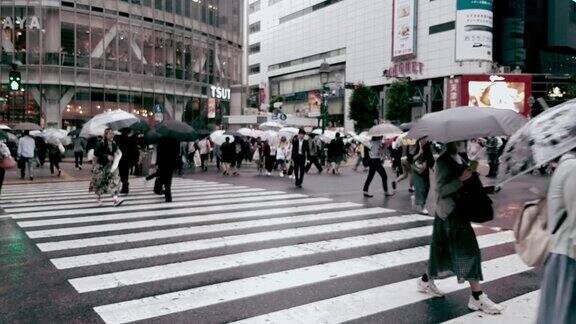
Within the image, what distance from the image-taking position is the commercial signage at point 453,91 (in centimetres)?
6351

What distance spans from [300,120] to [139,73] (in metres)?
16.6

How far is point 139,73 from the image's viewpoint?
138 feet

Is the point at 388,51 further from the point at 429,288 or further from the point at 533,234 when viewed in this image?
the point at 533,234

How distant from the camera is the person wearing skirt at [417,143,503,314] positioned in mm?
5191

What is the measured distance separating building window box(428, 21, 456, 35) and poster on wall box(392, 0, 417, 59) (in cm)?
315

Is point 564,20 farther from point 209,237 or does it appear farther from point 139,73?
point 209,237

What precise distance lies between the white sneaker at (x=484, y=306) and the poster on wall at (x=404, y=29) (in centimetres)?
6941

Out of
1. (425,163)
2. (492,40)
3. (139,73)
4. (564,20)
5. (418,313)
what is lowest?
(418,313)

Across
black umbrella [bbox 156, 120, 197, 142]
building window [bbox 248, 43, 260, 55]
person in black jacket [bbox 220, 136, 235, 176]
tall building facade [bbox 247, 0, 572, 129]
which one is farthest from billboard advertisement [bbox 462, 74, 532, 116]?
building window [bbox 248, 43, 260, 55]

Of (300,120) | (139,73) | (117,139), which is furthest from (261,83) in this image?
(117,139)

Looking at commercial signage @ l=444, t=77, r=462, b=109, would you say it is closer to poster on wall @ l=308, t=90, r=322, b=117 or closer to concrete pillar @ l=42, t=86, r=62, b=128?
poster on wall @ l=308, t=90, r=322, b=117

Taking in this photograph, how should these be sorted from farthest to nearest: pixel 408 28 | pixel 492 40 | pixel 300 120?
pixel 408 28 < pixel 492 40 < pixel 300 120

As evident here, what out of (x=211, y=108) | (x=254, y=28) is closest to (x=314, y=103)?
(x=254, y=28)

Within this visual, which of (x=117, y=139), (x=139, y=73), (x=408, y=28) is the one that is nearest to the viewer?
(x=117, y=139)
